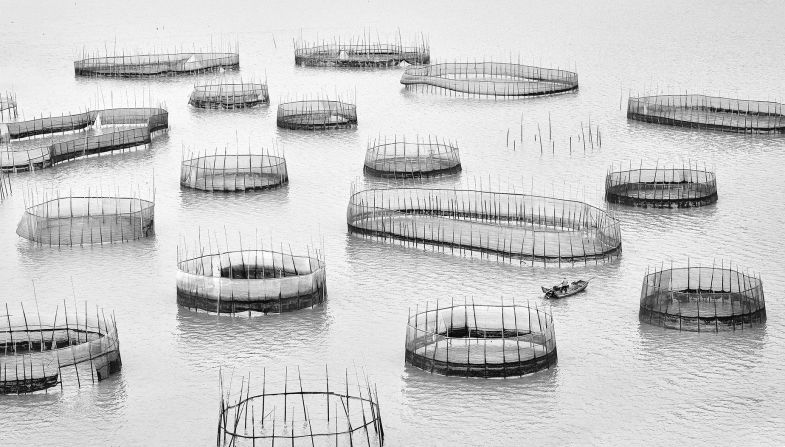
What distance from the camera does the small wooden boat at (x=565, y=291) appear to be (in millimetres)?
46219

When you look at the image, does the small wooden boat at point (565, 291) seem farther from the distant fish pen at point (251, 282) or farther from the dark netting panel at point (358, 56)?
the dark netting panel at point (358, 56)

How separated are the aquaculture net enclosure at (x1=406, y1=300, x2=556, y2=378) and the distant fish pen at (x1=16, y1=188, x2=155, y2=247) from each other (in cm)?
1398

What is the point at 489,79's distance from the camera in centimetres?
8981

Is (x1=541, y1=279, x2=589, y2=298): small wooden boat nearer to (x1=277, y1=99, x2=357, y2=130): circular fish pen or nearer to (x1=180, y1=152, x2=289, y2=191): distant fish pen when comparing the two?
(x1=180, y1=152, x2=289, y2=191): distant fish pen

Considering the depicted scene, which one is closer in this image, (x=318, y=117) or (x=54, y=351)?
(x=54, y=351)

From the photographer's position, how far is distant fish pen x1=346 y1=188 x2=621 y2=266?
5012 centimetres

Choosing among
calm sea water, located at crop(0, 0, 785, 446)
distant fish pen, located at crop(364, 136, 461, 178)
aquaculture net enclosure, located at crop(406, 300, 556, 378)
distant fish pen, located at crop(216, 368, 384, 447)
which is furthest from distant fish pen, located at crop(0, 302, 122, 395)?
distant fish pen, located at crop(364, 136, 461, 178)

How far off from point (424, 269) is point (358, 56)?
52.2 meters

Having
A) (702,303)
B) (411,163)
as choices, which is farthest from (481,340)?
(411,163)

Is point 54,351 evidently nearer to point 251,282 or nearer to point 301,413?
point 301,413

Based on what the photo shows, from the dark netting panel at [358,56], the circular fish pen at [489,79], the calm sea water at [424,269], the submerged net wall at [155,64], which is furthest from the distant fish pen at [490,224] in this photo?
the dark netting panel at [358,56]

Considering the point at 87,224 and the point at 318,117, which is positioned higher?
the point at 318,117

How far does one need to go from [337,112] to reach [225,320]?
32684 millimetres

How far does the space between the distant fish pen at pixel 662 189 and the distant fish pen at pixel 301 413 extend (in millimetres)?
20903
